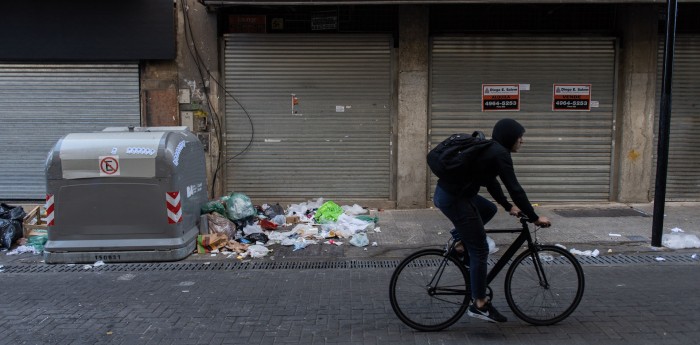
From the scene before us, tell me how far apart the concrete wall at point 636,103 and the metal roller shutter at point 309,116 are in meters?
4.36

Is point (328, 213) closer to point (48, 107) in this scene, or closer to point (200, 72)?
point (200, 72)

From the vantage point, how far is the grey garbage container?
662 cm

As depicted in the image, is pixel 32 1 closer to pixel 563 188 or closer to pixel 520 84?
pixel 520 84

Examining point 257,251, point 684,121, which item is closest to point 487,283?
point 257,251

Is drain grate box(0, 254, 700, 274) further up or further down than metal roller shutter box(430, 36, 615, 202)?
further down

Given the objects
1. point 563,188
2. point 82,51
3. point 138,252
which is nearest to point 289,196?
point 138,252

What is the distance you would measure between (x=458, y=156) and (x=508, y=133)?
454 mm

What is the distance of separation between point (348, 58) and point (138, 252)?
16.9 feet

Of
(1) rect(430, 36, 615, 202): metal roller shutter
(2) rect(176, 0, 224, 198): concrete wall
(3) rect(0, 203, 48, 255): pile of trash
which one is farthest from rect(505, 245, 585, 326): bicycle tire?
(2) rect(176, 0, 224, 198): concrete wall

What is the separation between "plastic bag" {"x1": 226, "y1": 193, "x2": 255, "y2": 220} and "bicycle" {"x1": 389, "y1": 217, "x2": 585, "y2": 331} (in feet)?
13.3

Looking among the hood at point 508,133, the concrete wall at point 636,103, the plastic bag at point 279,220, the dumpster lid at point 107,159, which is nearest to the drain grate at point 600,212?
the concrete wall at point 636,103

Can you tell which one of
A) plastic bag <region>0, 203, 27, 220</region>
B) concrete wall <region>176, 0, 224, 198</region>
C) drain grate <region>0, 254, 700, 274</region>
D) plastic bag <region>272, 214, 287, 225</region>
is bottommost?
drain grate <region>0, 254, 700, 274</region>

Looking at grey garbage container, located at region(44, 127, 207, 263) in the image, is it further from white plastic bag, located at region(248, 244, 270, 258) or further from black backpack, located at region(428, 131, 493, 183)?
black backpack, located at region(428, 131, 493, 183)

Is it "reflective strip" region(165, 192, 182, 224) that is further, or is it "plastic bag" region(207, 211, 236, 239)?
"plastic bag" region(207, 211, 236, 239)
